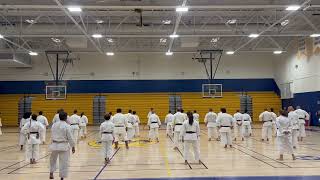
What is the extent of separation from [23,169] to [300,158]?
32.0 ft

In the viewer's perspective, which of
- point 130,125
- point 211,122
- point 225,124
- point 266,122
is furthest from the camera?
point 211,122

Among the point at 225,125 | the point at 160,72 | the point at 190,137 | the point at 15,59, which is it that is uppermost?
the point at 15,59

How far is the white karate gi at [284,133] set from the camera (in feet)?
44.5

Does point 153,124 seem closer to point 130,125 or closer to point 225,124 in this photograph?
point 130,125

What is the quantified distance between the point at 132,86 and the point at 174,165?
87.4 feet

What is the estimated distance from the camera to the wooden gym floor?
36.7 ft

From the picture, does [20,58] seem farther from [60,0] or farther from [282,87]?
[282,87]

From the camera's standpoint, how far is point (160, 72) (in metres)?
39.5

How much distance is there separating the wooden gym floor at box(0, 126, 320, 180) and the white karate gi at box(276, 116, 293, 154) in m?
0.46

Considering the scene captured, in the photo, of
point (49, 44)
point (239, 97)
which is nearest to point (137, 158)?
point (49, 44)

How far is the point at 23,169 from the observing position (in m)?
12.7

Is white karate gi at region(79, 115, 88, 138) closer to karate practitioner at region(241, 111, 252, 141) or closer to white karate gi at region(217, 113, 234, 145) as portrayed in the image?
karate practitioner at region(241, 111, 252, 141)

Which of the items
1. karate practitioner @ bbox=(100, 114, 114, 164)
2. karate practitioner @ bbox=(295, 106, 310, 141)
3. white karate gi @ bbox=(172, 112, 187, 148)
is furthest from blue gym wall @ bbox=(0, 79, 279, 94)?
karate practitioner @ bbox=(100, 114, 114, 164)

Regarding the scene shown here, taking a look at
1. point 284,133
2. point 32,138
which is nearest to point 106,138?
point 32,138
